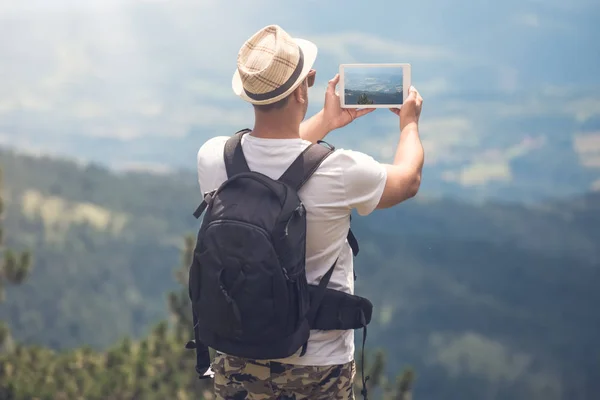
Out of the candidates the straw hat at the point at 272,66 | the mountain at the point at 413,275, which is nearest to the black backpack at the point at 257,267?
the straw hat at the point at 272,66

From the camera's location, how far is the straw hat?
3.84 feet

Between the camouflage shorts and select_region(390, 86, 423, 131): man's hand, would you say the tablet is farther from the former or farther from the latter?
the camouflage shorts

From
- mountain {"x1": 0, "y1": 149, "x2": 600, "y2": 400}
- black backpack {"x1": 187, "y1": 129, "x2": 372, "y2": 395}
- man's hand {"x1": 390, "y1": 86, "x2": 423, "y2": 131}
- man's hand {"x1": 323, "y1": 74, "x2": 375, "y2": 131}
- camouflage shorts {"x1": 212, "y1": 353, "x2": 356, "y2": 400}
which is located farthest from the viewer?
mountain {"x1": 0, "y1": 149, "x2": 600, "y2": 400}

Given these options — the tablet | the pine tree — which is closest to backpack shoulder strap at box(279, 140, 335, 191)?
the tablet

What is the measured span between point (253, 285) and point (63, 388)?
11.0 ft

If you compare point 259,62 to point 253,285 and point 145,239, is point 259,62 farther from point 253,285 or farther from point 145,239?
point 145,239

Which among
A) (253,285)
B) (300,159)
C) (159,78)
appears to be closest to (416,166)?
(300,159)

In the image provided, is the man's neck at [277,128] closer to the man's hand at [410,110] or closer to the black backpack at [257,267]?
the black backpack at [257,267]

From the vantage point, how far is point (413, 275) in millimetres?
5684

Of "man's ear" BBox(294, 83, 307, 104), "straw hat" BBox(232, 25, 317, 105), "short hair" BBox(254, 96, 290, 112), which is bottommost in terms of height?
"short hair" BBox(254, 96, 290, 112)

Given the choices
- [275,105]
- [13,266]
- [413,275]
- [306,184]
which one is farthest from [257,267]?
[413,275]

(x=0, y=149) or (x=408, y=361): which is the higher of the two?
(x=0, y=149)

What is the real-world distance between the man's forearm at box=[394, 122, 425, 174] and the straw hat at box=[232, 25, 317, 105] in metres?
0.20

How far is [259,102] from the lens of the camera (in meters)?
1.19
